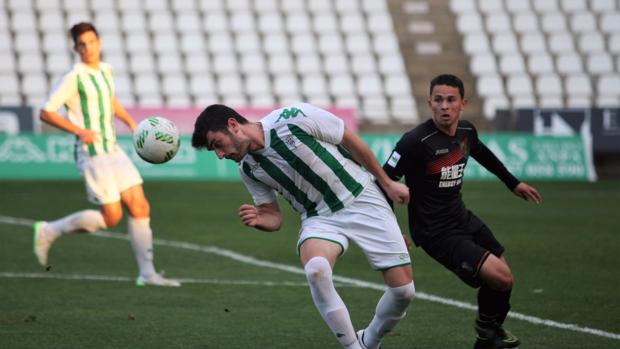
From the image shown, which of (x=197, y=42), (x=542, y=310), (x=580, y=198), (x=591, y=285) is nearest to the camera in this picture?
(x=542, y=310)

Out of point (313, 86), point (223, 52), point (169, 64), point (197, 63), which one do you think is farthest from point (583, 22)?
point (169, 64)

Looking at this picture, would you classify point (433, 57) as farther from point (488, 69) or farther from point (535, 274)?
point (535, 274)

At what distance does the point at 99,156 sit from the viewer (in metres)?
9.39

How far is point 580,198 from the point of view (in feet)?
62.8

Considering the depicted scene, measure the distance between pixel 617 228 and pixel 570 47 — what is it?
16.4 m

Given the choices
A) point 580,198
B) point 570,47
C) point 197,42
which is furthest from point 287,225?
point 570,47

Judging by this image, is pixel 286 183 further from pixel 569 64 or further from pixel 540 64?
pixel 569 64

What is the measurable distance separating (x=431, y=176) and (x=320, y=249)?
A: 1.14 metres

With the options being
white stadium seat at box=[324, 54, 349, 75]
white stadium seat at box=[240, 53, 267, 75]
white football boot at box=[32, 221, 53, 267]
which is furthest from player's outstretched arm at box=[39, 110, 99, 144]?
white stadium seat at box=[324, 54, 349, 75]

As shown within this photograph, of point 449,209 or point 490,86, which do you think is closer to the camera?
point 449,209

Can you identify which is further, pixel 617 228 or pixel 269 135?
pixel 617 228

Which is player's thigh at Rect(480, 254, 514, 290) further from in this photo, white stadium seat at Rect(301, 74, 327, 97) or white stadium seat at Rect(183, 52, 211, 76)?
white stadium seat at Rect(183, 52, 211, 76)

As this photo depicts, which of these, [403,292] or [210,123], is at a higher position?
[210,123]

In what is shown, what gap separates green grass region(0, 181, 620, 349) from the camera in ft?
22.8
